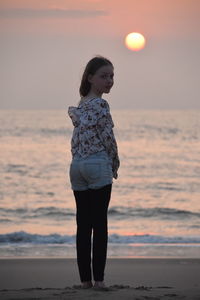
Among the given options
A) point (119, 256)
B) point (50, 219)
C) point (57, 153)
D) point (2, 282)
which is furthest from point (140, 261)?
point (57, 153)

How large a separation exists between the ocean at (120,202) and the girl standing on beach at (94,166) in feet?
15.7

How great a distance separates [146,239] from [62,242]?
4.93ft

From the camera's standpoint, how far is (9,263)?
29.4 feet

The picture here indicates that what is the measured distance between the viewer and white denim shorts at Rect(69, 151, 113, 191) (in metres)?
5.45

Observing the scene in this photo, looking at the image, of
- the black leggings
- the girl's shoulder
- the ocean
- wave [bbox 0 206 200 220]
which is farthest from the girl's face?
wave [bbox 0 206 200 220]

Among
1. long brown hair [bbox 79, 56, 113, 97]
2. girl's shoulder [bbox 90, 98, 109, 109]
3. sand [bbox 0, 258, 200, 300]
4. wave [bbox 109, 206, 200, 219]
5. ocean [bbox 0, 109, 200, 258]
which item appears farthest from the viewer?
wave [bbox 109, 206, 200, 219]

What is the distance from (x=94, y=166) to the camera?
546 centimetres

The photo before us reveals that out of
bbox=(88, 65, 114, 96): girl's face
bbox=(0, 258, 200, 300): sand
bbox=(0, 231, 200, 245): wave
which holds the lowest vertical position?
bbox=(0, 231, 200, 245): wave

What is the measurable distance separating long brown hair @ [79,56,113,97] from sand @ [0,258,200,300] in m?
1.48

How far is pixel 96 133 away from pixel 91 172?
0.97ft

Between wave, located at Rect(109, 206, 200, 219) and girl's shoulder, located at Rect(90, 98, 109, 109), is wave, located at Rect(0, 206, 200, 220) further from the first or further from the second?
girl's shoulder, located at Rect(90, 98, 109, 109)

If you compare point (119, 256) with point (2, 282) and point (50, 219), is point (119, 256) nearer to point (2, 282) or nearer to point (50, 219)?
point (2, 282)

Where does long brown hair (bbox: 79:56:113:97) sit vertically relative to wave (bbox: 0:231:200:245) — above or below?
above

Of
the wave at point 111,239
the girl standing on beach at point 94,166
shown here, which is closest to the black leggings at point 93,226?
the girl standing on beach at point 94,166
